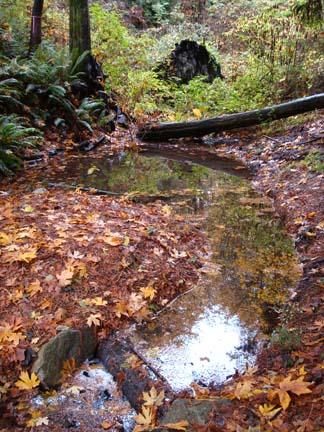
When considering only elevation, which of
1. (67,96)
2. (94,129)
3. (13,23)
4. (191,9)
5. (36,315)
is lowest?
(36,315)

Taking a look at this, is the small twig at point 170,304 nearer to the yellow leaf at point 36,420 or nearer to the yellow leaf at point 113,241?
the yellow leaf at point 113,241

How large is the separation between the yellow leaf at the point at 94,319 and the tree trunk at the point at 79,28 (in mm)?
9045

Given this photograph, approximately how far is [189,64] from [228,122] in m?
5.75

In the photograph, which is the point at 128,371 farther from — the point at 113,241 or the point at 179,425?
the point at 113,241

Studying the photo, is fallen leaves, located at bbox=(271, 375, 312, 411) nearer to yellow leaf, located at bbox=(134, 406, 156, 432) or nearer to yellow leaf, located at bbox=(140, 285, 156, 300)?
yellow leaf, located at bbox=(134, 406, 156, 432)

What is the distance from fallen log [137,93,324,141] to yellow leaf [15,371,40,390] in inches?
349

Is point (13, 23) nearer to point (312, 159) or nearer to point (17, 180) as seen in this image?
point (17, 180)

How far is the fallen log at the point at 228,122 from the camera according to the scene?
33.5 feet

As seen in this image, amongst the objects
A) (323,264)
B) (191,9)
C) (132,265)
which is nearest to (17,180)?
(132,265)

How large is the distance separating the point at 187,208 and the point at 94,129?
540cm

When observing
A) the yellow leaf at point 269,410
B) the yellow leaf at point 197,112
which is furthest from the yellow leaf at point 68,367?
the yellow leaf at point 197,112

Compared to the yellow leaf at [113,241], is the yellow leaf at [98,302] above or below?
below

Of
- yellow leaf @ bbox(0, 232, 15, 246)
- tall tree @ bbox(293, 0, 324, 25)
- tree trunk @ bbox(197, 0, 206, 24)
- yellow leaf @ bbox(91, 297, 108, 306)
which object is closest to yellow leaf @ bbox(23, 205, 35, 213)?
yellow leaf @ bbox(0, 232, 15, 246)

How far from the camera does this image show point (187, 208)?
22.3ft
